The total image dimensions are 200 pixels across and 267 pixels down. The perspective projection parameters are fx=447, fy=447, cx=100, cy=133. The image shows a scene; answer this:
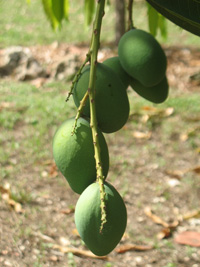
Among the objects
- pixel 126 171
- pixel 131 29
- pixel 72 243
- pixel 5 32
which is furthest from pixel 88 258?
pixel 5 32

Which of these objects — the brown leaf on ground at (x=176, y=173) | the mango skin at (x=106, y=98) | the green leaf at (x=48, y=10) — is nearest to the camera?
the mango skin at (x=106, y=98)

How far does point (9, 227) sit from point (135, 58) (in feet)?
4.72

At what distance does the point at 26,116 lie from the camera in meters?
3.20

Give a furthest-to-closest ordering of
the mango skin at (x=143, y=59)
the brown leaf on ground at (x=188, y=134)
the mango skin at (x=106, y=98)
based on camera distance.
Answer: the brown leaf on ground at (x=188, y=134) < the mango skin at (x=143, y=59) < the mango skin at (x=106, y=98)

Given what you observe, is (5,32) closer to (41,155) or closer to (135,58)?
(41,155)

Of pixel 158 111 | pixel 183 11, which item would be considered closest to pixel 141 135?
pixel 158 111

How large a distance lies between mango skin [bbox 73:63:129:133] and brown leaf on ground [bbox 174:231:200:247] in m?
1.45

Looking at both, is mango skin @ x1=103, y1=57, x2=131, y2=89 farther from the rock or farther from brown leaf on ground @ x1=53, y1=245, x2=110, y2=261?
the rock

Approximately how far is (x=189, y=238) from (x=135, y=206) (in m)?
0.38

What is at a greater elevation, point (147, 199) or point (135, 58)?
point (135, 58)

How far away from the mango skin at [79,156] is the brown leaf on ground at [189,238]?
149 centimetres

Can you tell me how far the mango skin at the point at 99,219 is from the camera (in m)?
0.69

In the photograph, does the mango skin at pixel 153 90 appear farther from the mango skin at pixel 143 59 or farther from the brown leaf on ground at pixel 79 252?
the brown leaf on ground at pixel 79 252

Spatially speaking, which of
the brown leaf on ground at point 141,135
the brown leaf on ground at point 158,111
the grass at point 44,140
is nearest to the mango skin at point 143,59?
the grass at point 44,140
